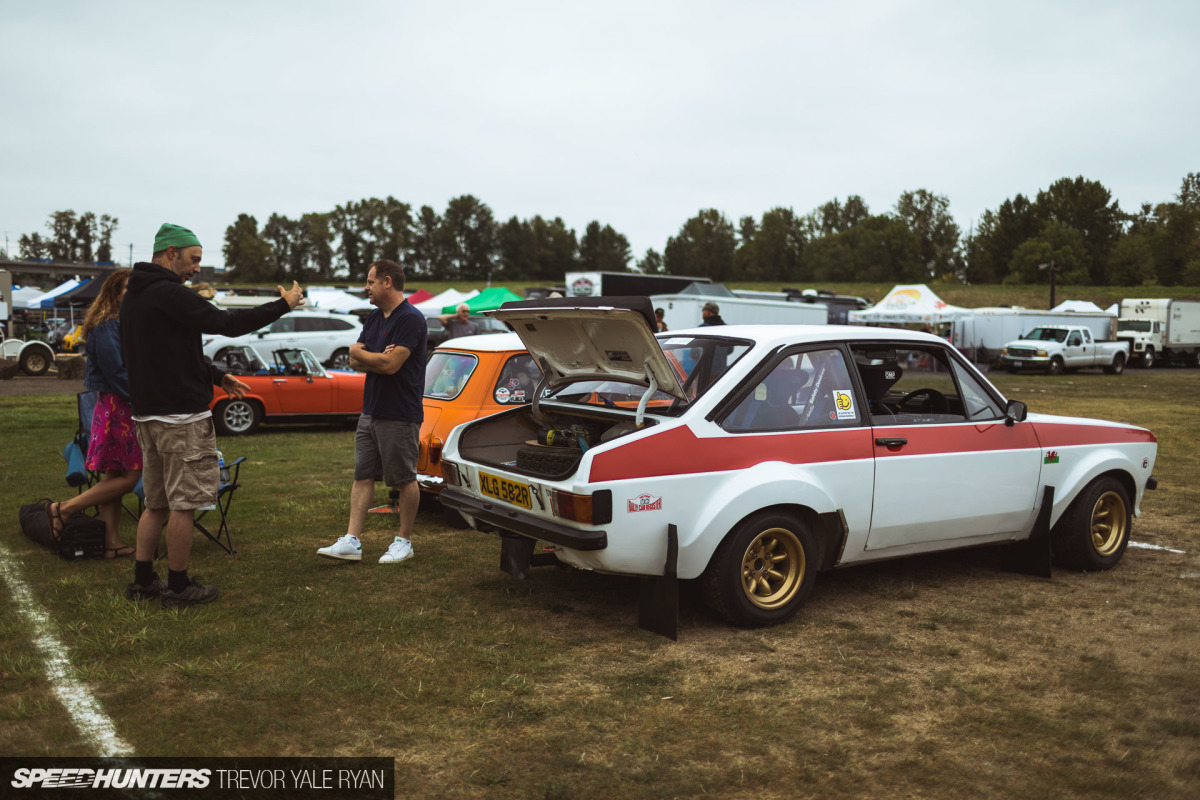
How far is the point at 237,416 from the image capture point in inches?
512

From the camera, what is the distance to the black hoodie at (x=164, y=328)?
4598 millimetres

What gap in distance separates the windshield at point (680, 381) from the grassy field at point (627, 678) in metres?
1.15

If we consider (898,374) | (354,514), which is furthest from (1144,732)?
(354,514)

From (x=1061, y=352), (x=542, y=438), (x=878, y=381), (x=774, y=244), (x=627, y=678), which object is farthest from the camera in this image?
(x=774, y=244)

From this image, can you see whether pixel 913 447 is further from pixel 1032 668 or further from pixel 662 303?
pixel 662 303

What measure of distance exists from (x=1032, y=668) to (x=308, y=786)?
320 cm

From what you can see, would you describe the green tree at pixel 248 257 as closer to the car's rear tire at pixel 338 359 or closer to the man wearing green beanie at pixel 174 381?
the car's rear tire at pixel 338 359

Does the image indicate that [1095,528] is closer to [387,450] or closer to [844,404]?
[844,404]

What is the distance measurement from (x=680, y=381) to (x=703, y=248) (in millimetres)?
138618

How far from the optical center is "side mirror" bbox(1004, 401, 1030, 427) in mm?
5484

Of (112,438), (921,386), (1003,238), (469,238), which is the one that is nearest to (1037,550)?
(921,386)

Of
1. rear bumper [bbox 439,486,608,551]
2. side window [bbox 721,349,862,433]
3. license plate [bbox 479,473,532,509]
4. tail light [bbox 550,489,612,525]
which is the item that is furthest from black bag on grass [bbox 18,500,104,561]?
side window [bbox 721,349,862,433]

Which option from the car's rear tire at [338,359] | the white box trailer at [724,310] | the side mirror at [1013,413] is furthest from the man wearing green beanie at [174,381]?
the white box trailer at [724,310]

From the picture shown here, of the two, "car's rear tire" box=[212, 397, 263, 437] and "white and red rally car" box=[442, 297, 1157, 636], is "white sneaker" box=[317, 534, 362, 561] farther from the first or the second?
"car's rear tire" box=[212, 397, 263, 437]
